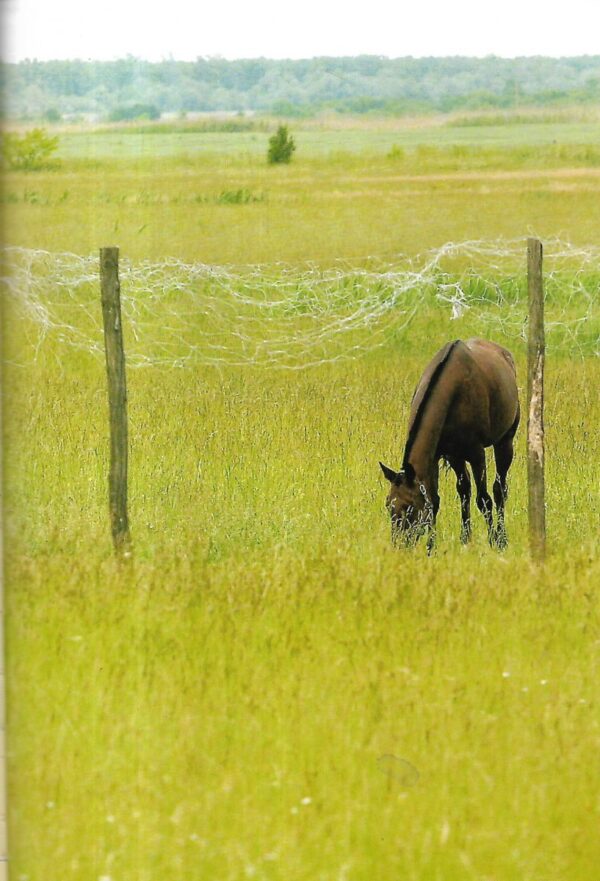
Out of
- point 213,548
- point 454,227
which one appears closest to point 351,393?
point 454,227

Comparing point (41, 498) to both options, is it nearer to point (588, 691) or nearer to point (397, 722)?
point (397, 722)

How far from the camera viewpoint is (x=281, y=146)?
5.14 metres

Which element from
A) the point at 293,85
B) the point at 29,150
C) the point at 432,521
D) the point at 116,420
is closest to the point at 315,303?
the point at 432,521

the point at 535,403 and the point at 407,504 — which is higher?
the point at 535,403

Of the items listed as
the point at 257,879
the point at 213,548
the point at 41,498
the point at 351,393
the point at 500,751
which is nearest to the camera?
the point at 257,879

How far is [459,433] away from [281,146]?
6.67ft

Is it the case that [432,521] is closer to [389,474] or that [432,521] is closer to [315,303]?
[389,474]

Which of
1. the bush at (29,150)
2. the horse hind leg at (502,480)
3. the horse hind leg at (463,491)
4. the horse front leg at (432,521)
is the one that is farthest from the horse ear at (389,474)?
the bush at (29,150)

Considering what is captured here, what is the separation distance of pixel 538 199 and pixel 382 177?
0.79 metres

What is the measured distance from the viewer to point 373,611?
492 centimetres

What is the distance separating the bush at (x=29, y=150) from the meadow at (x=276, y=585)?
0.16ft

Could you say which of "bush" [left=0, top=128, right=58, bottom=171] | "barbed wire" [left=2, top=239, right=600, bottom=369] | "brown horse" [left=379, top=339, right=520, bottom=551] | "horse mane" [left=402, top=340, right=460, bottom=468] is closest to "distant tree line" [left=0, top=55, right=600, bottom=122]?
"bush" [left=0, top=128, right=58, bottom=171]

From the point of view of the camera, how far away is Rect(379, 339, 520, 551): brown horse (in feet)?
19.5

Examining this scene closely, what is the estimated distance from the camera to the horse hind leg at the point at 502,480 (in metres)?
5.88
